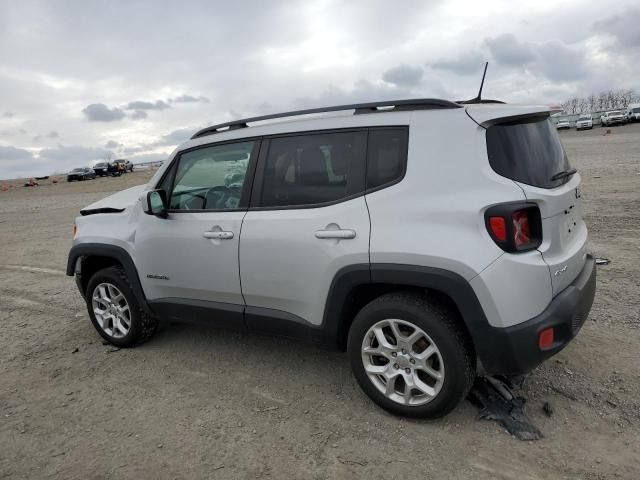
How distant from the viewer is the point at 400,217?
2900mm

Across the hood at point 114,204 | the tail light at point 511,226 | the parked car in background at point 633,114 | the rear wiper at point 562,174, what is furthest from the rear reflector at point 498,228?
the parked car in background at point 633,114

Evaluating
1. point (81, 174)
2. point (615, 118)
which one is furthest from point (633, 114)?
point (81, 174)

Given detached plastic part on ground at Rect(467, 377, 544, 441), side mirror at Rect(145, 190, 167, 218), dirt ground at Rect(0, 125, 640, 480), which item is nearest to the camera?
dirt ground at Rect(0, 125, 640, 480)

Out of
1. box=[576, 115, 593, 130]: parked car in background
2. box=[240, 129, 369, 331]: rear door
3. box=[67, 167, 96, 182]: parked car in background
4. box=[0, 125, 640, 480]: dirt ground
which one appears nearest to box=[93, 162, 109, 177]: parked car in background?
box=[67, 167, 96, 182]: parked car in background

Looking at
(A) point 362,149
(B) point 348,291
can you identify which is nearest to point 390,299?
(B) point 348,291

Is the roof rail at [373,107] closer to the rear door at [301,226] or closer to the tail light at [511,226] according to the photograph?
the rear door at [301,226]

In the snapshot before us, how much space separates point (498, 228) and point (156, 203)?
259cm

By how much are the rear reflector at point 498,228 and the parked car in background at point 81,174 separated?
2020 inches

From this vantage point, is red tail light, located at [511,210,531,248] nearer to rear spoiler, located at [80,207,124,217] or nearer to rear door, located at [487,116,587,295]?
rear door, located at [487,116,587,295]

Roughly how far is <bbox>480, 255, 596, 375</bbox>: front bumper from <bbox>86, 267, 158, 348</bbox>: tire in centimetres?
300

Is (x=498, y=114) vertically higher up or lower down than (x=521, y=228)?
higher up

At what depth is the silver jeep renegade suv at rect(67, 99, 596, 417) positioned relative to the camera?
2.69 metres

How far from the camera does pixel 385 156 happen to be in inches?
120

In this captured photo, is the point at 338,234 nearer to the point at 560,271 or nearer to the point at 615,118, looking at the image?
the point at 560,271
